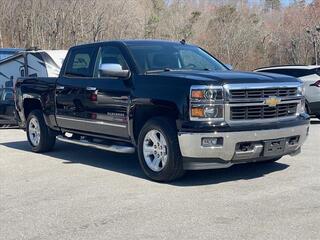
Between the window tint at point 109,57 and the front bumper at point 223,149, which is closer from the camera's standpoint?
the front bumper at point 223,149

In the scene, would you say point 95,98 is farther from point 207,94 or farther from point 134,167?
point 207,94

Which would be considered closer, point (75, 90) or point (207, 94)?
point (207, 94)

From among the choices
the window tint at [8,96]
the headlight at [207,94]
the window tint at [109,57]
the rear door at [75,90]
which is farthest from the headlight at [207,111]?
the window tint at [8,96]

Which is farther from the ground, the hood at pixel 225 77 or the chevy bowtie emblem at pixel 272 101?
the hood at pixel 225 77

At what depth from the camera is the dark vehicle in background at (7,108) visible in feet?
47.0

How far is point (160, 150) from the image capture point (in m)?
7.38

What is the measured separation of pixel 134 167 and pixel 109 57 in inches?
66.8

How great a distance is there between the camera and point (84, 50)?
30.2 ft

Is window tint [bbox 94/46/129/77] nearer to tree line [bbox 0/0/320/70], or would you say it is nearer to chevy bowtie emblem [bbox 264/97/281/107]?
chevy bowtie emblem [bbox 264/97/281/107]

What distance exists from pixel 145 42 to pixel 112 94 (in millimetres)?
1043

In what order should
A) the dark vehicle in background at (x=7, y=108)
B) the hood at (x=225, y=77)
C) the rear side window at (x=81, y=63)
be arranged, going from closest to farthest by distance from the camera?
1. the hood at (x=225, y=77)
2. the rear side window at (x=81, y=63)
3. the dark vehicle in background at (x=7, y=108)

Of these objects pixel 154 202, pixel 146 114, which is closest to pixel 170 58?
pixel 146 114

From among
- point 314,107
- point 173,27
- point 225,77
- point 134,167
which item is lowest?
point 134,167

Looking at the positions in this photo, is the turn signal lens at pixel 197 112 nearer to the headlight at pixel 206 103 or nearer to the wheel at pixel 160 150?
the headlight at pixel 206 103
